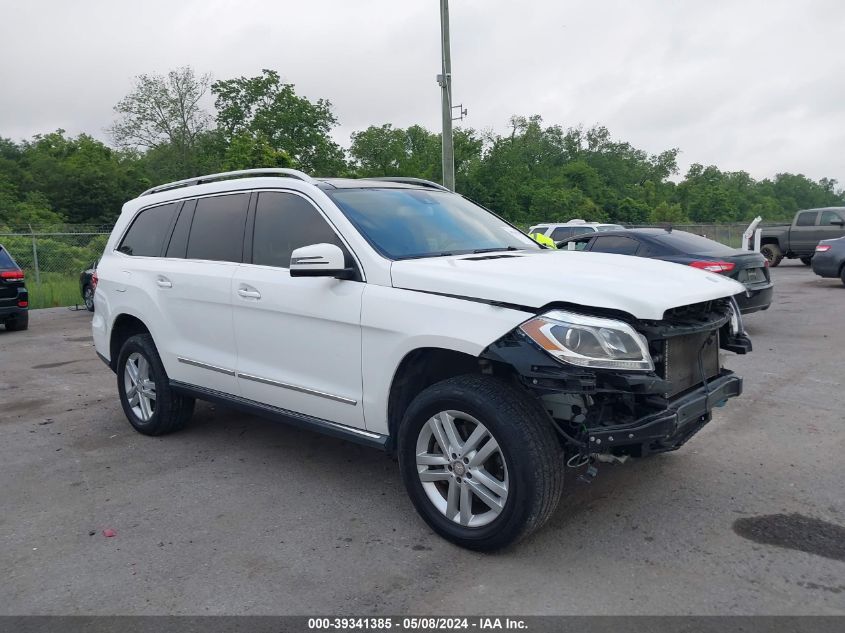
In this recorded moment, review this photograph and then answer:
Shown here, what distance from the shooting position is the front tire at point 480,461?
3.25m

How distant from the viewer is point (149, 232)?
5.81 metres

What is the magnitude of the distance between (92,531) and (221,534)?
74cm

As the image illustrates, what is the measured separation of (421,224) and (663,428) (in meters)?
2.00

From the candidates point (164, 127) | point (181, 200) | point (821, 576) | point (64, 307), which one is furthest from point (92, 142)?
point (821, 576)

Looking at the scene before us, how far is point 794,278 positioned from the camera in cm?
1867

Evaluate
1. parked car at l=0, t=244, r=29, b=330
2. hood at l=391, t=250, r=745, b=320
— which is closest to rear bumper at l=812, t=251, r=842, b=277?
hood at l=391, t=250, r=745, b=320

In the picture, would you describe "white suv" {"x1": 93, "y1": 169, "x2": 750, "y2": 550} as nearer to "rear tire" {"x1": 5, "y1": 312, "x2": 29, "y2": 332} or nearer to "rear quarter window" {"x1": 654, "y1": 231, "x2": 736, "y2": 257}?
"rear quarter window" {"x1": 654, "y1": 231, "x2": 736, "y2": 257}

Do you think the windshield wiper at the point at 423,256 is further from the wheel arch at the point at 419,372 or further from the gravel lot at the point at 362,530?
the gravel lot at the point at 362,530

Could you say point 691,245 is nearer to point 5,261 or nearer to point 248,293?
point 248,293

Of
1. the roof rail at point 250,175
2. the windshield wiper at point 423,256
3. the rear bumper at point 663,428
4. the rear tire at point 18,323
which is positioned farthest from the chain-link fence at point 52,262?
the rear bumper at point 663,428

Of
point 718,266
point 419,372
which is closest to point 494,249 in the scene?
point 419,372

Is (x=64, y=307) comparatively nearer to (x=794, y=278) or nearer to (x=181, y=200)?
(x=181, y=200)

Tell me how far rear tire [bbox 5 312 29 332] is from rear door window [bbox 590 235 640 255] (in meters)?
10.0

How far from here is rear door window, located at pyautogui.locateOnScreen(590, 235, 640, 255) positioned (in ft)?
33.0
